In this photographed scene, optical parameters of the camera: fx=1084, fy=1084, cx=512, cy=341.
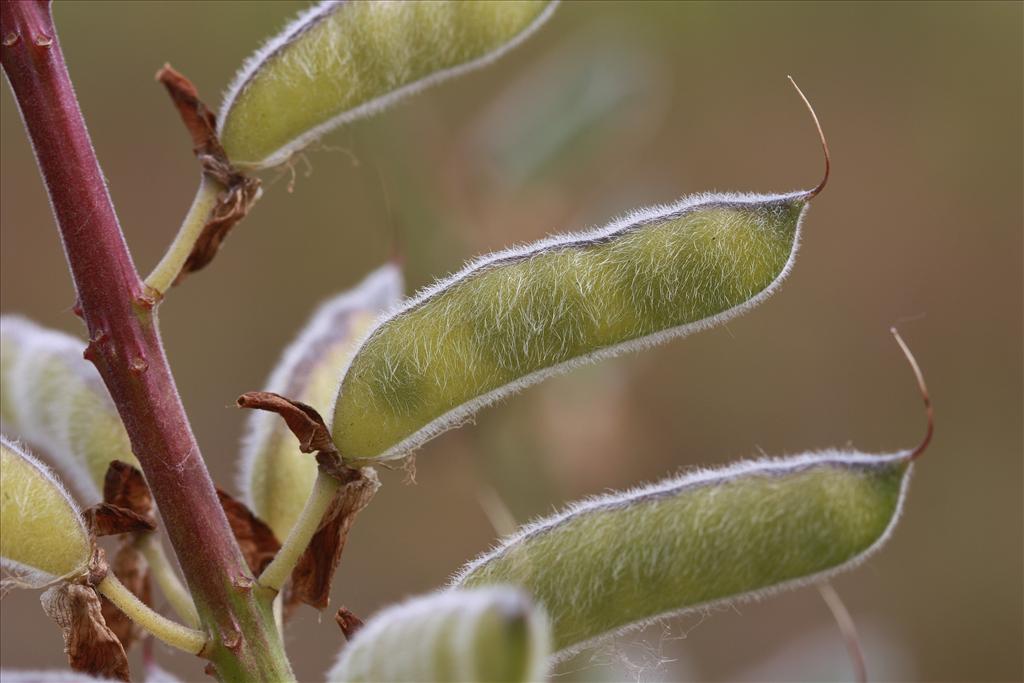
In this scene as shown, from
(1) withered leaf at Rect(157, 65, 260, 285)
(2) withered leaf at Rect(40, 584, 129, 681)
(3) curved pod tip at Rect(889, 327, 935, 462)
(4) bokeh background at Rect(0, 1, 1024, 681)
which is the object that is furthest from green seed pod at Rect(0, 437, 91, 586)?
(4) bokeh background at Rect(0, 1, 1024, 681)

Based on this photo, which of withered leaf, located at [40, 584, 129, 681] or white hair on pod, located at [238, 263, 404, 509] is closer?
withered leaf, located at [40, 584, 129, 681]

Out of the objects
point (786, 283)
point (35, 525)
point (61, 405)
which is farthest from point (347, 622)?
point (786, 283)

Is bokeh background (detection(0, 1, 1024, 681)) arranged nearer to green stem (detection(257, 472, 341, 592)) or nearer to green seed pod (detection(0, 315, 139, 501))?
green seed pod (detection(0, 315, 139, 501))

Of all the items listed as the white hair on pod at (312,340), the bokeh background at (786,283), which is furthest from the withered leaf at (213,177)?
the bokeh background at (786,283)

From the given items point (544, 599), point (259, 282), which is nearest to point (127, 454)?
point (544, 599)

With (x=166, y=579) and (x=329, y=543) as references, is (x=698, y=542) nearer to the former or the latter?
(x=329, y=543)

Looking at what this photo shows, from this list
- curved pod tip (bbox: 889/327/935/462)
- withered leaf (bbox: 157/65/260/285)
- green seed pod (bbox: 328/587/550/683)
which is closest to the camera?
green seed pod (bbox: 328/587/550/683)

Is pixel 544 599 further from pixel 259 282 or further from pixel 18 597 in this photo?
pixel 259 282
